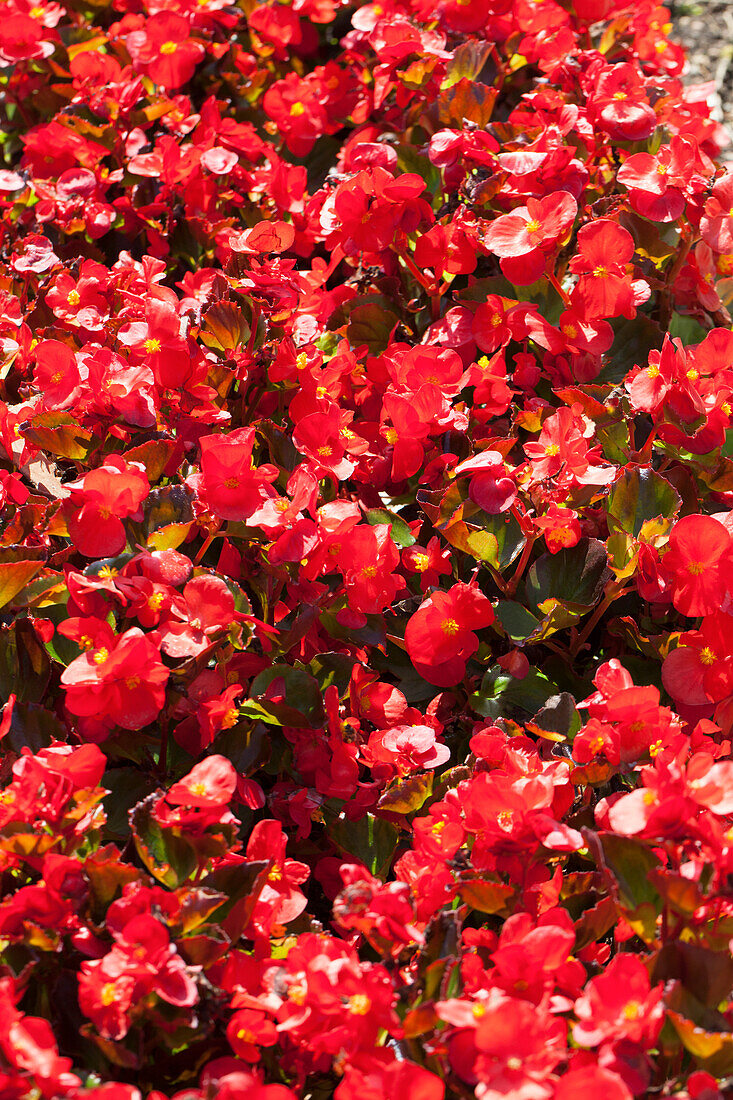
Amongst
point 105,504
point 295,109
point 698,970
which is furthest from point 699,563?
point 295,109

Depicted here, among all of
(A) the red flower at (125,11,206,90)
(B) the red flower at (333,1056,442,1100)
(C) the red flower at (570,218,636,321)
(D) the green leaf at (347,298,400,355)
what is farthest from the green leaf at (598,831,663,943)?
(A) the red flower at (125,11,206,90)

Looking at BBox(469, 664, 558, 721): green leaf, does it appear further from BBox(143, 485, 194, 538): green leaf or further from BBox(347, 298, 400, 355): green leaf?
BBox(347, 298, 400, 355): green leaf

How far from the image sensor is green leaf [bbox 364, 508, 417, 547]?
141cm

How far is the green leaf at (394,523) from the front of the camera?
4.64ft

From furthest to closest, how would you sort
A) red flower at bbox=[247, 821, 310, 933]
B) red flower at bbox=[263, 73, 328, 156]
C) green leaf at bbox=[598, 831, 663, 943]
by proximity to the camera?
red flower at bbox=[263, 73, 328, 156] → red flower at bbox=[247, 821, 310, 933] → green leaf at bbox=[598, 831, 663, 943]

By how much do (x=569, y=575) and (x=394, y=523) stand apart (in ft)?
0.86

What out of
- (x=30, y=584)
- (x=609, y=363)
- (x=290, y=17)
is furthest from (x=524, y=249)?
(x=290, y=17)

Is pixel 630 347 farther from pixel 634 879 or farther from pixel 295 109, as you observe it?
pixel 634 879

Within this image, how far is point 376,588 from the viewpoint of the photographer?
1268mm

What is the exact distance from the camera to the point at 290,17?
2.21m

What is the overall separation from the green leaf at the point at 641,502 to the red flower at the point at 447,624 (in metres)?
0.22

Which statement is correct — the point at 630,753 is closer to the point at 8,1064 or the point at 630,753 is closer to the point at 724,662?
the point at 724,662

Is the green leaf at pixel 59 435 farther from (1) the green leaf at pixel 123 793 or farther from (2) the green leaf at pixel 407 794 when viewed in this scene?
(2) the green leaf at pixel 407 794

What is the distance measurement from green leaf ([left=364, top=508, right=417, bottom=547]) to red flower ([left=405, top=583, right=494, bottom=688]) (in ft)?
0.47
